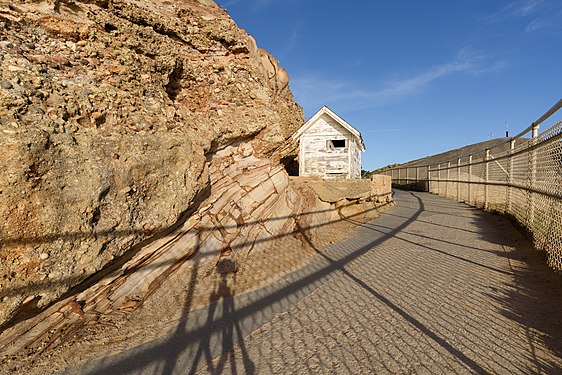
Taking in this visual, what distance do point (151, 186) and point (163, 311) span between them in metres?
1.71

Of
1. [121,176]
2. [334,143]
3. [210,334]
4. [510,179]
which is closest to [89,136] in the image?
[121,176]

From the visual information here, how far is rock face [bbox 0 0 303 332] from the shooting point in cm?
295

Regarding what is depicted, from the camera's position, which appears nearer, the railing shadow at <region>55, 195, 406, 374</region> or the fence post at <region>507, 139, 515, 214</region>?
the railing shadow at <region>55, 195, 406, 374</region>

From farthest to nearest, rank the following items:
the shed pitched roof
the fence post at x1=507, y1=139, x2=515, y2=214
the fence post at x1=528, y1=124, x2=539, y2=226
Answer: the shed pitched roof → the fence post at x1=507, y1=139, x2=515, y2=214 → the fence post at x1=528, y1=124, x2=539, y2=226

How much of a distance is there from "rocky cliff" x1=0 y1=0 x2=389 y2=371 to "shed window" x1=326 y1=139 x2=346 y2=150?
8914 millimetres

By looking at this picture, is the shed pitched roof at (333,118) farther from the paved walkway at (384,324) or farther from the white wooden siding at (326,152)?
the paved walkway at (384,324)

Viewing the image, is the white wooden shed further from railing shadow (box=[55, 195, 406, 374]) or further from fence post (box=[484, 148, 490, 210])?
railing shadow (box=[55, 195, 406, 374])

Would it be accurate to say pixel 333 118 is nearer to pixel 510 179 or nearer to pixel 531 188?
pixel 510 179

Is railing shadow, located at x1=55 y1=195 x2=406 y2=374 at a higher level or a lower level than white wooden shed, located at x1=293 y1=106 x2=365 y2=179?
lower

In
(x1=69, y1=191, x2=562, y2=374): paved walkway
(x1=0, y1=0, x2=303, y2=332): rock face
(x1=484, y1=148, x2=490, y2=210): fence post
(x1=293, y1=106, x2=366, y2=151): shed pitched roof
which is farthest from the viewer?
(x1=293, y1=106, x2=366, y2=151): shed pitched roof

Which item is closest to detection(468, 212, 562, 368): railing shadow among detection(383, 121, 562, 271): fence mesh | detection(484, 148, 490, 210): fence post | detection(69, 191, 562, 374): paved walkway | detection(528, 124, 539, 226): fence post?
detection(69, 191, 562, 374): paved walkway

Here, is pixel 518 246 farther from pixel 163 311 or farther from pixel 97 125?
pixel 97 125

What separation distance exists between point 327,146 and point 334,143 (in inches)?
24.4

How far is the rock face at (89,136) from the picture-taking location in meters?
2.95
